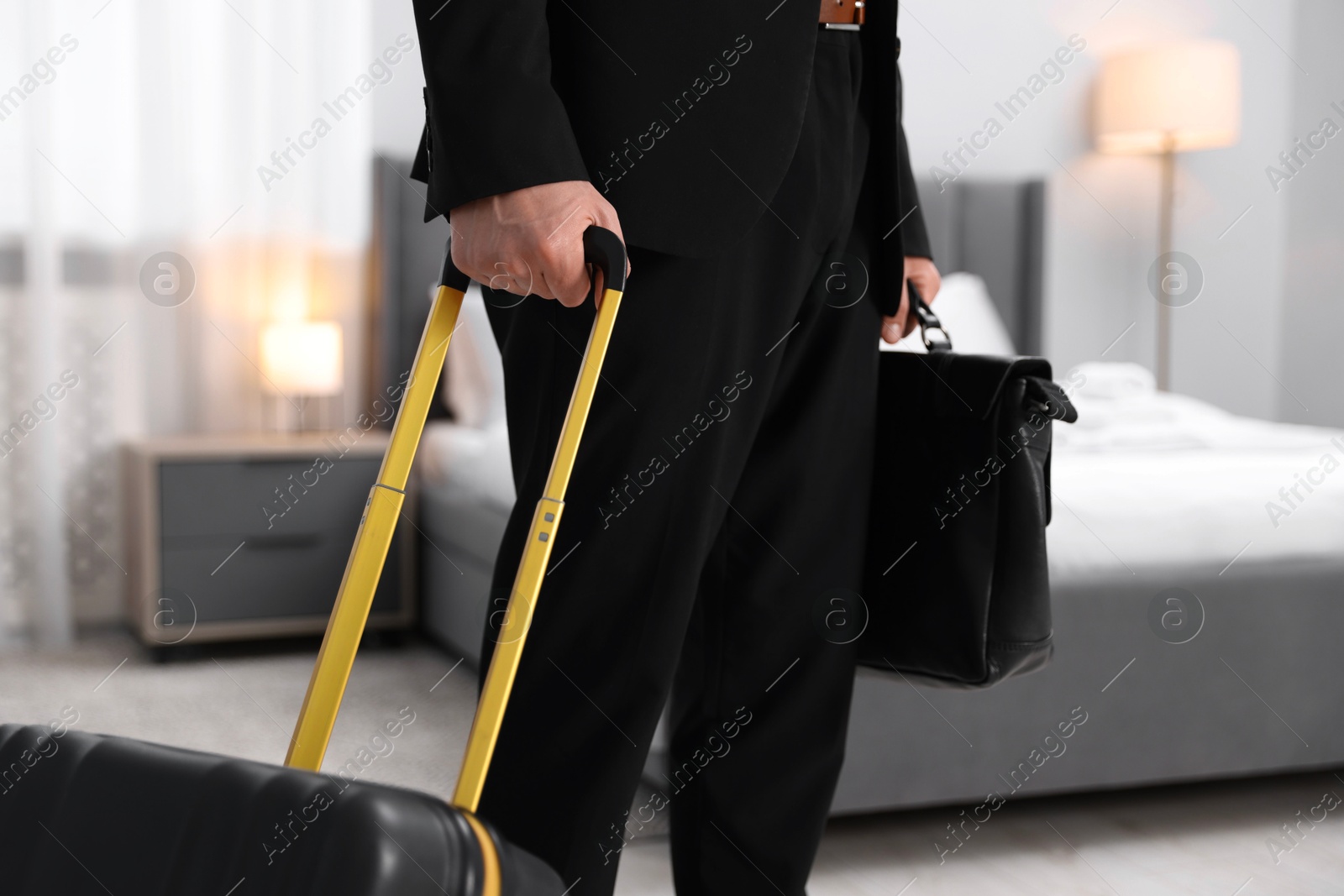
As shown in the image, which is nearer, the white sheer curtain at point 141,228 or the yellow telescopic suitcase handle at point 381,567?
the yellow telescopic suitcase handle at point 381,567

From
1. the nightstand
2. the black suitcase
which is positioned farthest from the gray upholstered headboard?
the black suitcase

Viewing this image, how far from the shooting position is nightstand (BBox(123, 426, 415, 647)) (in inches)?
110

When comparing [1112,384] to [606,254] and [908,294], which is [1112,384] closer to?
[908,294]

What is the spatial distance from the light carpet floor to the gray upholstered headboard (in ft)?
6.59

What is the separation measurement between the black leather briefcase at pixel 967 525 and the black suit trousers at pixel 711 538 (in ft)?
0.21

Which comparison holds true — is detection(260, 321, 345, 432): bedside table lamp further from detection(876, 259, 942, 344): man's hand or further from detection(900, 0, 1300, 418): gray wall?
detection(876, 259, 942, 344): man's hand

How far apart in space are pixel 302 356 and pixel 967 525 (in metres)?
2.29

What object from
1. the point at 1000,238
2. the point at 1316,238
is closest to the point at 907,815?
the point at 1000,238

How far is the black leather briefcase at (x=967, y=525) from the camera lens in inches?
43.1

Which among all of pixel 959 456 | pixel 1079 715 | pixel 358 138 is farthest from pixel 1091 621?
pixel 358 138

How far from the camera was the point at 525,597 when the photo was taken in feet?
2.32

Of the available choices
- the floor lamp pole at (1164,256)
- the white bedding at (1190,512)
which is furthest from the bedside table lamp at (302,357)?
the floor lamp pole at (1164,256)

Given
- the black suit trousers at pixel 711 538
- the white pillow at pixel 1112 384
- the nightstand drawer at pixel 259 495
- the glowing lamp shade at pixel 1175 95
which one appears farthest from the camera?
the glowing lamp shade at pixel 1175 95

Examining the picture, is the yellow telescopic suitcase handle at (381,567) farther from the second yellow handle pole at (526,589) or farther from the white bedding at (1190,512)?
the white bedding at (1190,512)
